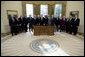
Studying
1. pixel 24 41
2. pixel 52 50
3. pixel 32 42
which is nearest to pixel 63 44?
pixel 52 50

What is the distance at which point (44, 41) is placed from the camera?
774 centimetres

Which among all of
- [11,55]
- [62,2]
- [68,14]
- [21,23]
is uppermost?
[62,2]

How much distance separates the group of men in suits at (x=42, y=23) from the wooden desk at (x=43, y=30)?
21.8 inches

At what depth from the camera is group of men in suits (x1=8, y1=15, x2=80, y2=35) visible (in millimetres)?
9252

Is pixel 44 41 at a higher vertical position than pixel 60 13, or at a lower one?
lower

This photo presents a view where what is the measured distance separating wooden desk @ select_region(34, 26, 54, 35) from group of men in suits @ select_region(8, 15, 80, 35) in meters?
0.55

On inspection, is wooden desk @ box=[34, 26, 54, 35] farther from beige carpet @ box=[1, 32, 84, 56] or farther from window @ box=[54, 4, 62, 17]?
window @ box=[54, 4, 62, 17]

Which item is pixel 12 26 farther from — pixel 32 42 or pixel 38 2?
pixel 38 2

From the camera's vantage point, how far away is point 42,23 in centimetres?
966

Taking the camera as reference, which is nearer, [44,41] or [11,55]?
[11,55]

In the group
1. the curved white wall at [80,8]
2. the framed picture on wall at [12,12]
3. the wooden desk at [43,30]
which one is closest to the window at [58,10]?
the curved white wall at [80,8]

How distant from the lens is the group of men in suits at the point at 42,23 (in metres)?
9.25

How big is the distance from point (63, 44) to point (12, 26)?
12.8 ft

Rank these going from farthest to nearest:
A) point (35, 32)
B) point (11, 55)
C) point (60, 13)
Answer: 1. point (60, 13)
2. point (35, 32)
3. point (11, 55)
